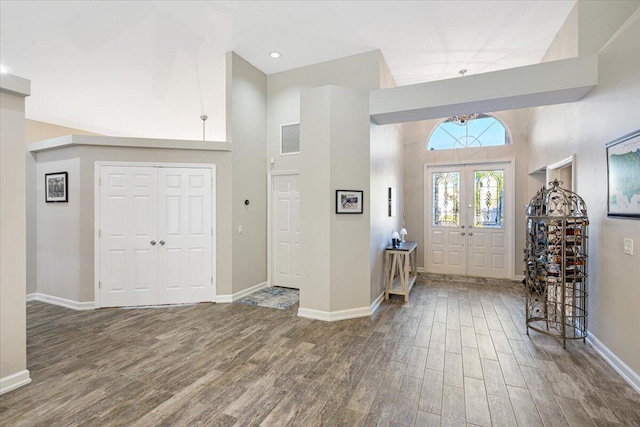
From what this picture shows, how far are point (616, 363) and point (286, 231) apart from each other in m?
4.28

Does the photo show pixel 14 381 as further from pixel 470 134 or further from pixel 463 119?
pixel 470 134

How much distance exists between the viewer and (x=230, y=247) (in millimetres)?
4527

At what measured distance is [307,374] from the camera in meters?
2.52

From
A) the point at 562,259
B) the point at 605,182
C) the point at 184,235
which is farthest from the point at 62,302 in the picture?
the point at 605,182

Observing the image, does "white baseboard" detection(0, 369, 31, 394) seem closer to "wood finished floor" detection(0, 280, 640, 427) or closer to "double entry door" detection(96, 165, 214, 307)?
"wood finished floor" detection(0, 280, 640, 427)

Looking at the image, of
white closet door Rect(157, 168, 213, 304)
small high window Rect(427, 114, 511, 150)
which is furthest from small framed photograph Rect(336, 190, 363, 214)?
small high window Rect(427, 114, 511, 150)

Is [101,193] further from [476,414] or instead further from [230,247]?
[476,414]

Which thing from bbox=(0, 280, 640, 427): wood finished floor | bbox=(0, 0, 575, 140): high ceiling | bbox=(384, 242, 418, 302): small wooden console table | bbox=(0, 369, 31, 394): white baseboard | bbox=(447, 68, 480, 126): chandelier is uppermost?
bbox=(0, 0, 575, 140): high ceiling

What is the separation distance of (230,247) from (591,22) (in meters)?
5.24

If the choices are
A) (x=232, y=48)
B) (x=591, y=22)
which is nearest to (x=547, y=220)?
(x=591, y=22)

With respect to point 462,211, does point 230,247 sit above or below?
below

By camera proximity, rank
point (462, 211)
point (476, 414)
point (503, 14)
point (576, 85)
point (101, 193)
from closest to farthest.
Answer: point (476, 414), point (576, 85), point (503, 14), point (101, 193), point (462, 211)

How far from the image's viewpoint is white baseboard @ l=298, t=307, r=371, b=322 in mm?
3709

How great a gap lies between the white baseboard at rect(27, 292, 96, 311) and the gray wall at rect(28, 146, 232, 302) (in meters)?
0.06
